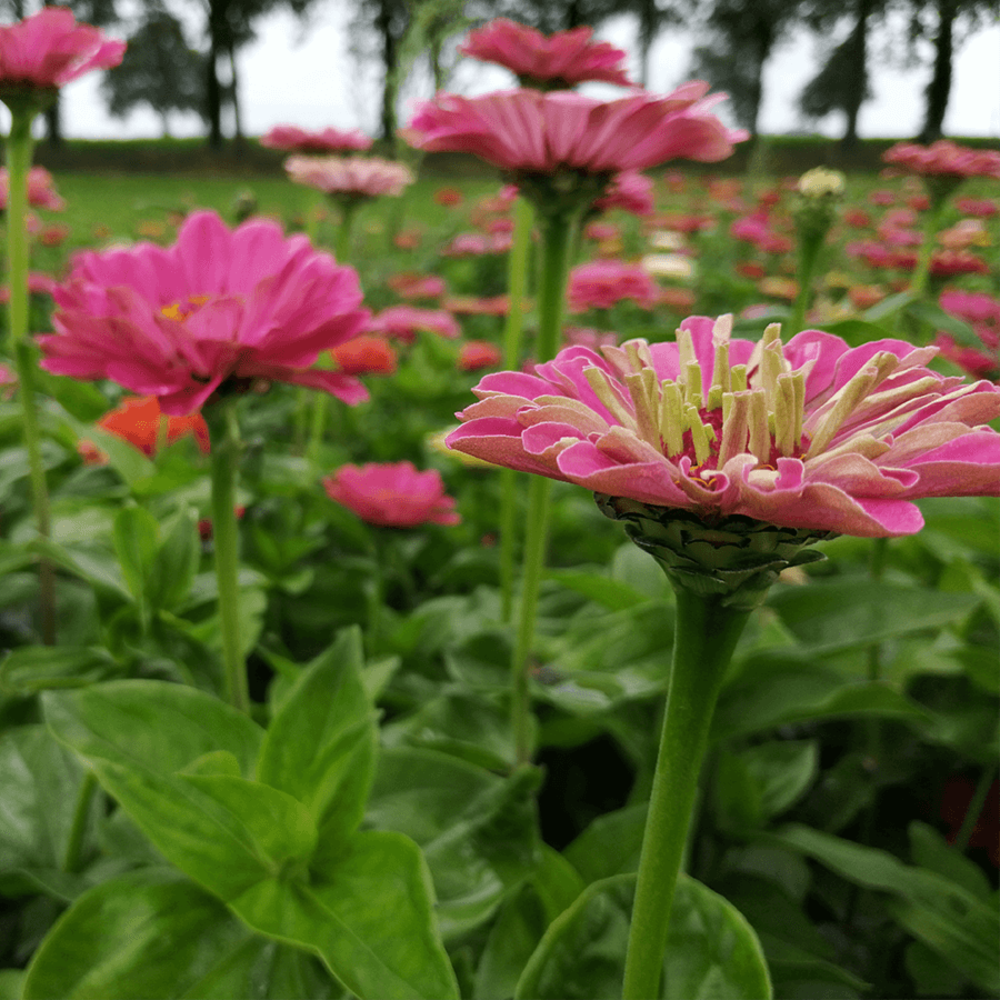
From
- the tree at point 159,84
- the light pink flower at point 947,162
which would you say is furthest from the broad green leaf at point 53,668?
the tree at point 159,84

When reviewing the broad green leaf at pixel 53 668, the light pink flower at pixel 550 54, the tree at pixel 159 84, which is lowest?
the broad green leaf at pixel 53 668

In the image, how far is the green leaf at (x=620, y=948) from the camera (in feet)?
1.35

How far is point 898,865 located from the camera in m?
0.64

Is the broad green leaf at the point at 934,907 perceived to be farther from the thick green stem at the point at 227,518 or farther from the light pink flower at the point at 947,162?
the light pink flower at the point at 947,162

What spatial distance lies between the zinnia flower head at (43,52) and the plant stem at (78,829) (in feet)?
1.66

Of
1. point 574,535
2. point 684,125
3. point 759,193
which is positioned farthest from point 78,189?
point 684,125

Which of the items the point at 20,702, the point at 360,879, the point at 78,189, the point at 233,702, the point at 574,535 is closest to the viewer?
the point at 360,879

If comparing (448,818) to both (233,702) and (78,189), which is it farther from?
(78,189)

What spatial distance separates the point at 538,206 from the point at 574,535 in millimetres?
629

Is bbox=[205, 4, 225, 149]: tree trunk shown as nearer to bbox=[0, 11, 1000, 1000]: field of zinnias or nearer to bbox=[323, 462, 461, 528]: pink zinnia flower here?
bbox=[0, 11, 1000, 1000]: field of zinnias

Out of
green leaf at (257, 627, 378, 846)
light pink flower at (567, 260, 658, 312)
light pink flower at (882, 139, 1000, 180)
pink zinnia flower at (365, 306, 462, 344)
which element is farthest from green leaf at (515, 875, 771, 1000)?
pink zinnia flower at (365, 306, 462, 344)

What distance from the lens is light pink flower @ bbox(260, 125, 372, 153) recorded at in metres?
1.26

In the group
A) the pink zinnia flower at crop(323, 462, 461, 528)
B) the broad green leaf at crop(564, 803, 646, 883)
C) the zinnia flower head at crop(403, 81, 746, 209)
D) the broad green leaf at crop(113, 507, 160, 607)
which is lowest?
the broad green leaf at crop(564, 803, 646, 883)

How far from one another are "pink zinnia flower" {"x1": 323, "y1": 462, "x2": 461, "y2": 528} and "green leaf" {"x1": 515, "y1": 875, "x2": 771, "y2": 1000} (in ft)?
1.55
